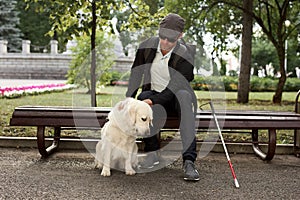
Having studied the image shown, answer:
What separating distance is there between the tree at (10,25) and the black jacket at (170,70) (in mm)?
35671

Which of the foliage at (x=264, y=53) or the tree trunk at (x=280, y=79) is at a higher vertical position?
the foliage at (x=264, y=53)

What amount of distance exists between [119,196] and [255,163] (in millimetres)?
2005

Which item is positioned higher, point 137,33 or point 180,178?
point 137,33

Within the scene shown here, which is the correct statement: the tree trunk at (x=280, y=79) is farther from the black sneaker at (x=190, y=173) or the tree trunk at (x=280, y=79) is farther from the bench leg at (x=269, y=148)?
the black sneaker at (x=190, y=173)

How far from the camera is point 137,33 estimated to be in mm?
6215

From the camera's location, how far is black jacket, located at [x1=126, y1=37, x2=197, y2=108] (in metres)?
4.52

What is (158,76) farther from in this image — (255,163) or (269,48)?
(269,48)

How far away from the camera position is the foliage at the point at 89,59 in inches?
327

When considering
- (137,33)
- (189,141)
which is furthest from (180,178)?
(137,33)

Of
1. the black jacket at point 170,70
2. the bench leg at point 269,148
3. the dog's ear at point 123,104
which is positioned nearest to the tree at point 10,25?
the bench leg at point 269,148

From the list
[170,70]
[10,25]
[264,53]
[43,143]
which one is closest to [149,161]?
[170,70]

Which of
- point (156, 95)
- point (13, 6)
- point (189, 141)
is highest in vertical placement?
point (13, 6)

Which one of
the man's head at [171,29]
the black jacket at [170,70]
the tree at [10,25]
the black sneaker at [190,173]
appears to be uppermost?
the tree at [10,25]

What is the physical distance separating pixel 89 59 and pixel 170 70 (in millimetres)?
3717
